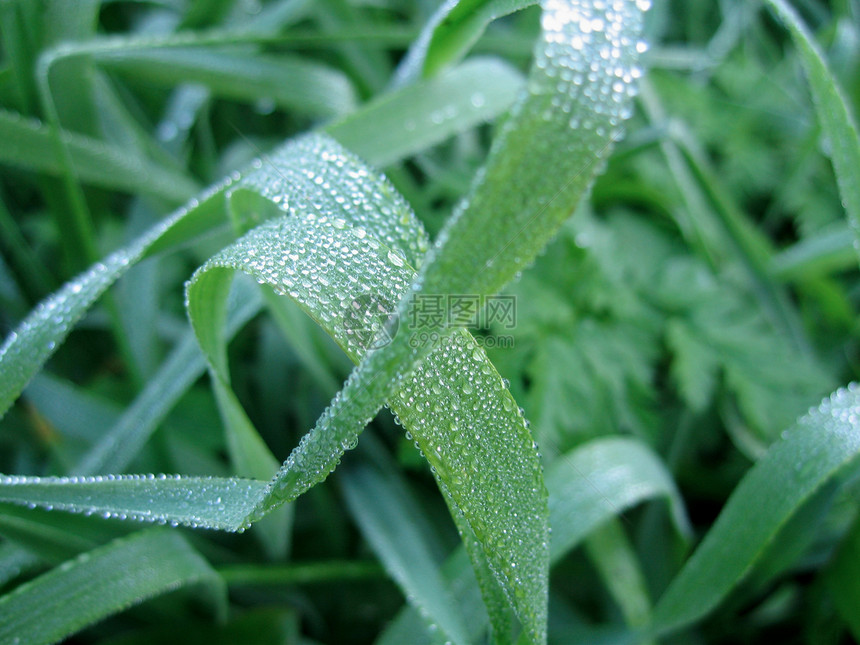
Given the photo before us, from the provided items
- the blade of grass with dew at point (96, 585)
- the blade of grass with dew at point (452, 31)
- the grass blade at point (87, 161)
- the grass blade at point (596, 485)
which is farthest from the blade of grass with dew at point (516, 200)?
the grass blade at point (87, 161)

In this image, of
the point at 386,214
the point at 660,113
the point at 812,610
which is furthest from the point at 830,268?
the point at 386,214

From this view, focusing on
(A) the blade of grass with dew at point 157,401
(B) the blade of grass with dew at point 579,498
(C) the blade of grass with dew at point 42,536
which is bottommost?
(B) the blade of grass with dew at point 579,498

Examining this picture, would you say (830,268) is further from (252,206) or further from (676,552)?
(252,206)

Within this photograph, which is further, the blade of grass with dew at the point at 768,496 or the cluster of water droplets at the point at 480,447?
the blade of grass with dew at the point at 768,496

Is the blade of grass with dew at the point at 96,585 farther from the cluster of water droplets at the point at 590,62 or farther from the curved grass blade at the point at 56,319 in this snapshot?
the cluster of water droplets at the point at 590,62

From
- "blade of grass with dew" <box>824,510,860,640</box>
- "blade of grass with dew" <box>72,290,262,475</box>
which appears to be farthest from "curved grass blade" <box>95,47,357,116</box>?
"blade of grass with dew" <box>824,510,860,640</box>

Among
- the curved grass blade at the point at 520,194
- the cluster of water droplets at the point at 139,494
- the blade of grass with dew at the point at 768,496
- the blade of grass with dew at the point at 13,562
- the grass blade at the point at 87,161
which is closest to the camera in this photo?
the curved grass blade at the point at 520,194
